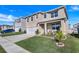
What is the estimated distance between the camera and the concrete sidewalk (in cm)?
279

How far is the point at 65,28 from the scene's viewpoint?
2838 millimetres

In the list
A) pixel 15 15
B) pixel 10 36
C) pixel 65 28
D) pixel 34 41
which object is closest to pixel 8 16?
pixel 15 15

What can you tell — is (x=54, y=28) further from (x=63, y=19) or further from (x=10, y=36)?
(x=10, y=36)

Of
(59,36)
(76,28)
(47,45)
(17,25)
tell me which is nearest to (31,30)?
(17,25)

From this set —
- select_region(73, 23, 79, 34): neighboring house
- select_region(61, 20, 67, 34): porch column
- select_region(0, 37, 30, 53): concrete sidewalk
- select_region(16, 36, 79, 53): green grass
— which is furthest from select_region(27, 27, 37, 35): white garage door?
select_region(73, 23, 79, 34): neighboring house

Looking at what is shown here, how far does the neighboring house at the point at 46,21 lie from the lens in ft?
9.25

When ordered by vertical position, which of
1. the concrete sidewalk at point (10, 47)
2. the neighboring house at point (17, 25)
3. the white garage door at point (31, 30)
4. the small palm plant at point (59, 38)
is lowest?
the concrete sidewalk at point (10, 47)

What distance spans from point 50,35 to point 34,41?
0.30m

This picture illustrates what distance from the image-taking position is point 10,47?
282 centimetres

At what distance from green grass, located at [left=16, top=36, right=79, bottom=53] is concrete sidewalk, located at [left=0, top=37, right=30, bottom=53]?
0.25ft

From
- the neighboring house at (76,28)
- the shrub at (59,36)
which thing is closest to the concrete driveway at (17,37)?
the shrub at (59,36)

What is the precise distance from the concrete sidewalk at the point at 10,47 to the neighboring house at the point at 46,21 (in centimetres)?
33

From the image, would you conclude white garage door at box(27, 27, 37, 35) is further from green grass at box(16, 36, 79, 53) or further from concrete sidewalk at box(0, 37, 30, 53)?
concrete sidewalk at box(0, 37, 30, 53)

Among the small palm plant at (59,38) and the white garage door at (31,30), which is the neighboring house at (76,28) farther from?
the white garage door at (31,30)
